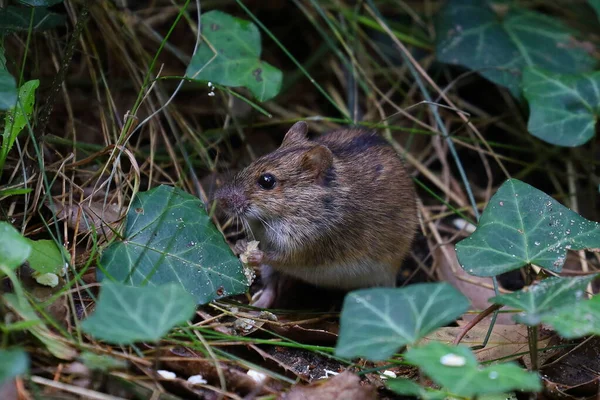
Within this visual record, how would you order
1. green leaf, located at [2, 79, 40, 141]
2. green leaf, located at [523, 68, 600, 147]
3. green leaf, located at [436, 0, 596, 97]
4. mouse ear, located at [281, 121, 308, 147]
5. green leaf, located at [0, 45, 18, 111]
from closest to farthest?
green leaf, located at [0, 45, 18, 111]
green leaf, located at [2, 79, 40, 141]
mouse ear, located at [281, 121, 308, 147]
green leaf, located at [523, 68, 600, 147]
green leaf, located at [436, 0, 596, 97]

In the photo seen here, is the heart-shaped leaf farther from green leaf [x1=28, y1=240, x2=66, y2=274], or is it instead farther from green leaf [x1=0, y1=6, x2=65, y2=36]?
green leaf [x1=0, y1=6, x2=65, y2=36]

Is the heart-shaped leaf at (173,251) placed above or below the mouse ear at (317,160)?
below

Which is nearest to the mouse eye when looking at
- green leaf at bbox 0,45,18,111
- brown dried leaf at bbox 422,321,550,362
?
brown dried leaf at bbox 422,321,550,362

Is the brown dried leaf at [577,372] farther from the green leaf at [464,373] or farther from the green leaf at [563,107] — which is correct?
the green leaf at [563,107]

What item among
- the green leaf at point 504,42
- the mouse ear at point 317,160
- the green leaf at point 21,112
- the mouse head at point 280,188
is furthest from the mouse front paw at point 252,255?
the green leaf at point 504,42

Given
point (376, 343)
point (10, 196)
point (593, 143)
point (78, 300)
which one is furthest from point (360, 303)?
point (593, 143)

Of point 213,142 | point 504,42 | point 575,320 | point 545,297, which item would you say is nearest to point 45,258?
point 213,142

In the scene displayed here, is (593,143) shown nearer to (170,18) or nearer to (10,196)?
(170,18)
